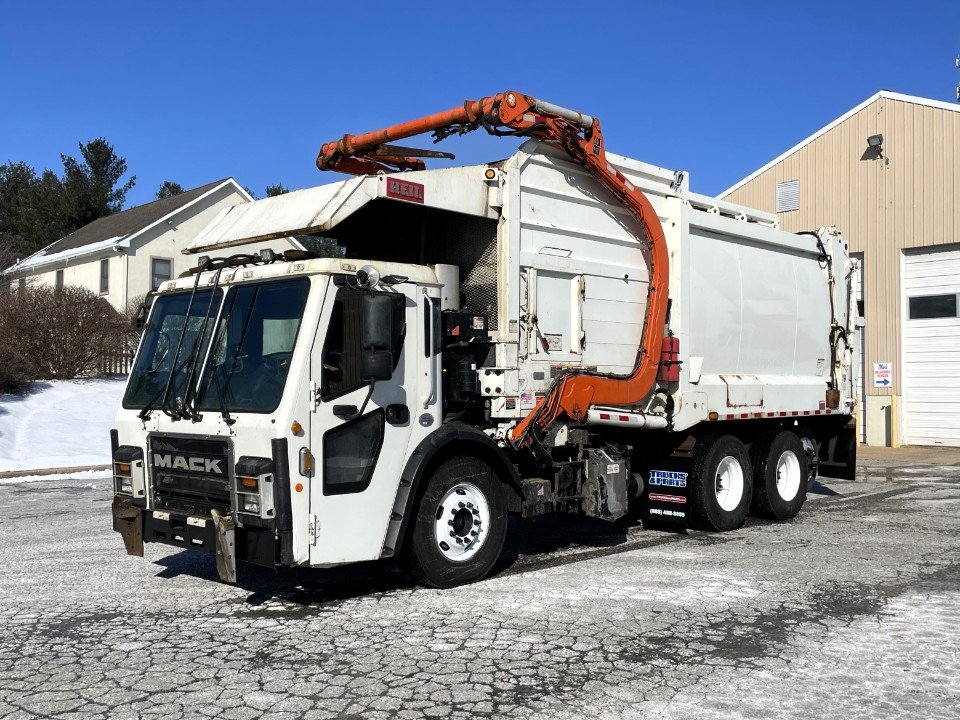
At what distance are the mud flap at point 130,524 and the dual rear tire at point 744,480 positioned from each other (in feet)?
16.9

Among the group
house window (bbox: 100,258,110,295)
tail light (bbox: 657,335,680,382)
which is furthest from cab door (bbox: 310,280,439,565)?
house window (bbox: 100,258,110,295)

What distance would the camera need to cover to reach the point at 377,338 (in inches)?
239

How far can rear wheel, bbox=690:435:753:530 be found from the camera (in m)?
9.42

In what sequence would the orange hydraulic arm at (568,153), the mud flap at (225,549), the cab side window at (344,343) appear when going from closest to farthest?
the mud flap at (225,549) → the cab side window at (344,343) → the orange hydraulic arm at (568,153)

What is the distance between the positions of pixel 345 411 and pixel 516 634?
178cm

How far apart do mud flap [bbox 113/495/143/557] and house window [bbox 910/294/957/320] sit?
62.6 feet

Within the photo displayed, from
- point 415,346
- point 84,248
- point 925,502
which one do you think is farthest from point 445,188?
point 84,248

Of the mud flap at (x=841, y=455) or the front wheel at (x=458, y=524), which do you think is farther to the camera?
the mud flap at (x=841, y=455)

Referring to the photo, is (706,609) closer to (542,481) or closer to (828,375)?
(542,481)

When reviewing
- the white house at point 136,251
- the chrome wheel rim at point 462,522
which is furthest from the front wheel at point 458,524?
the white house at point 136,251

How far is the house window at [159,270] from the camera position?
31.1 metres

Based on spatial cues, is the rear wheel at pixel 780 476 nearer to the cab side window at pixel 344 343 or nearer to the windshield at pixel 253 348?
→ the cab side window at pixel 344 343

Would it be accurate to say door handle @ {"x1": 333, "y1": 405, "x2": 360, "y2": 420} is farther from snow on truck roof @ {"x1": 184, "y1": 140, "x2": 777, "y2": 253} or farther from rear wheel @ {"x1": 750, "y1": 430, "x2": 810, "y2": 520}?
rear wheel @ {"x1": 750, "y1": 430, "x2": 810, "y2": 520}

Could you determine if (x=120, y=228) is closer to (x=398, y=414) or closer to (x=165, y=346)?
(x=165, y=346)
